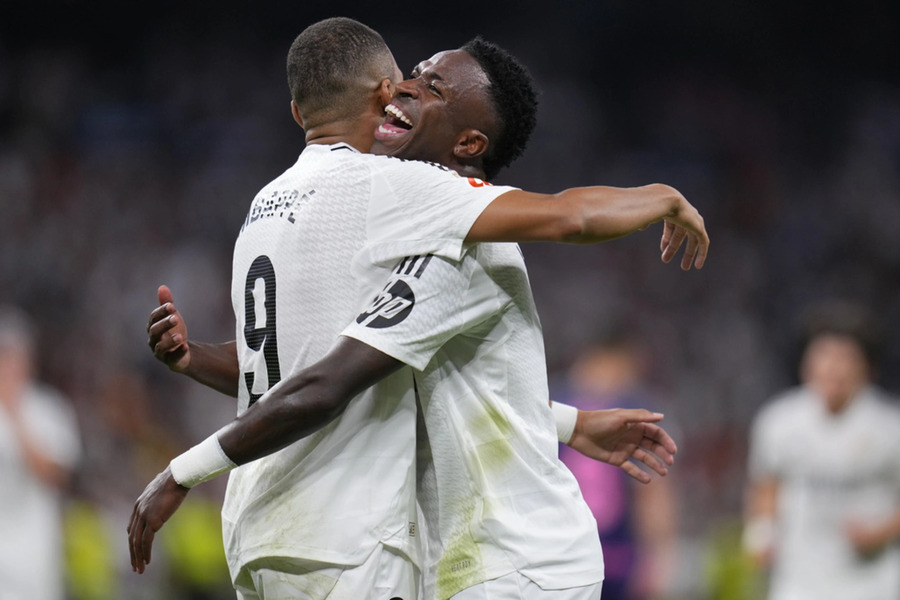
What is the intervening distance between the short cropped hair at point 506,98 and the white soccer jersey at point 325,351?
0.48 meters

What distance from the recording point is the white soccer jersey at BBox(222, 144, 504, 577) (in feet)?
9.02

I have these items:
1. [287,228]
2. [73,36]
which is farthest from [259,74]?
[287,228]

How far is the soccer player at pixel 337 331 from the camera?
2664 millimetres

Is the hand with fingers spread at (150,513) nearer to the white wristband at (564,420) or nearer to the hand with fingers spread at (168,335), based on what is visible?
the hand with fingers spread at (168,335)

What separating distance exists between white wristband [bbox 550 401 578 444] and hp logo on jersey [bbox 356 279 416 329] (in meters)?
0.93

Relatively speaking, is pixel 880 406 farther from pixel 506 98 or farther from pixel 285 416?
pixel 285 416

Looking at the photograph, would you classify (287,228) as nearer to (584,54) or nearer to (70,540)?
(70,540)

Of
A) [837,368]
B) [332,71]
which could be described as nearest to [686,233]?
[332,71]

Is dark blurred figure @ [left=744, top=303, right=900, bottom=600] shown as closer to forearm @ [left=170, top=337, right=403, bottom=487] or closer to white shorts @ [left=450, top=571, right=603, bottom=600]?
white shorts @ [left=450, top=571, right=603, bottom=600]

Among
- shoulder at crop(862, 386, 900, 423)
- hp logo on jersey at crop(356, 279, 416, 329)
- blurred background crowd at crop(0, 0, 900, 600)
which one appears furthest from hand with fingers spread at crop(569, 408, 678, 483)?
blurred background crowd at crop(0, 0, 900, 600)

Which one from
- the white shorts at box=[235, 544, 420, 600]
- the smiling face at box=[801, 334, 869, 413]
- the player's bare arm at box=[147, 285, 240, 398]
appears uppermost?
the player's bare arm at box=[147, 285, 240, 398]

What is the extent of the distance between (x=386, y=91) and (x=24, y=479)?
4.65 meters

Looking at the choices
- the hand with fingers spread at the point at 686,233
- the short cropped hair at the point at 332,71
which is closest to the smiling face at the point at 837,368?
the hand with fingers spread at the point at 686,233

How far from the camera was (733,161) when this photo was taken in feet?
47.1
